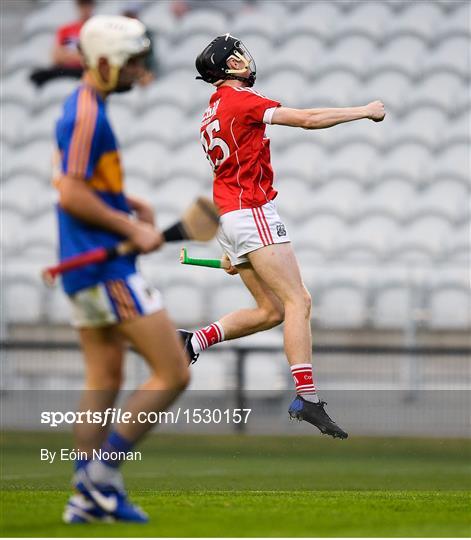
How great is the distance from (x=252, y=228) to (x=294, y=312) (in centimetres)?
51

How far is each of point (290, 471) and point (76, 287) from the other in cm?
530

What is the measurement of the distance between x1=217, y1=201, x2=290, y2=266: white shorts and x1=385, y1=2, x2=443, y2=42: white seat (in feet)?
39.1

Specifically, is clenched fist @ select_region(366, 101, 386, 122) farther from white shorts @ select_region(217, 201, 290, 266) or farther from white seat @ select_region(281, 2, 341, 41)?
white seat @ select_region(281, 2, 341, 41)

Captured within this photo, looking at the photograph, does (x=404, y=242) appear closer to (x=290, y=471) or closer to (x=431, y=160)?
(x=431, y=160)

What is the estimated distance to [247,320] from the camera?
781 centimetres

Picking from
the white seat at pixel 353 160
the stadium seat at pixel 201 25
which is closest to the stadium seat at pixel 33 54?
the stadium seat at pixel 201 25

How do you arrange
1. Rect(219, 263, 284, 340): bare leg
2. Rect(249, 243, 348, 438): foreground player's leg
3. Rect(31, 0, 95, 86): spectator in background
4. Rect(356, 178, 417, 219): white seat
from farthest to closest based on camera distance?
Rect(31, 0, 95, 86): spectator in background < Rect(356, 178, 417, 219): white seat < Rect(219, 263, 284, 340): bare leg < Rect(249, 243, 348, 438): foreground player's leg

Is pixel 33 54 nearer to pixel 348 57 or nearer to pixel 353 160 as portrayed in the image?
pixel 348 57

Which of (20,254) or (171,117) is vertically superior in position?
(171,117)

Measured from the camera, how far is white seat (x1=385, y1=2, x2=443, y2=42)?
1877 cm

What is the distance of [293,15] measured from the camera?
19.9 m

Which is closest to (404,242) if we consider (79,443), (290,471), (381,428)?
(381,428)

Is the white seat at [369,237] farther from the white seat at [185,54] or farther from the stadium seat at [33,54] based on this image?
the stadium seat at [33,54]

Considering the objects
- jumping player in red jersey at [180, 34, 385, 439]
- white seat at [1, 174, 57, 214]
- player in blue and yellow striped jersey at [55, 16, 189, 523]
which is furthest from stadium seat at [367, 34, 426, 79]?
player in blue and yellow striped jersey at [55, 16, 189, 523]
